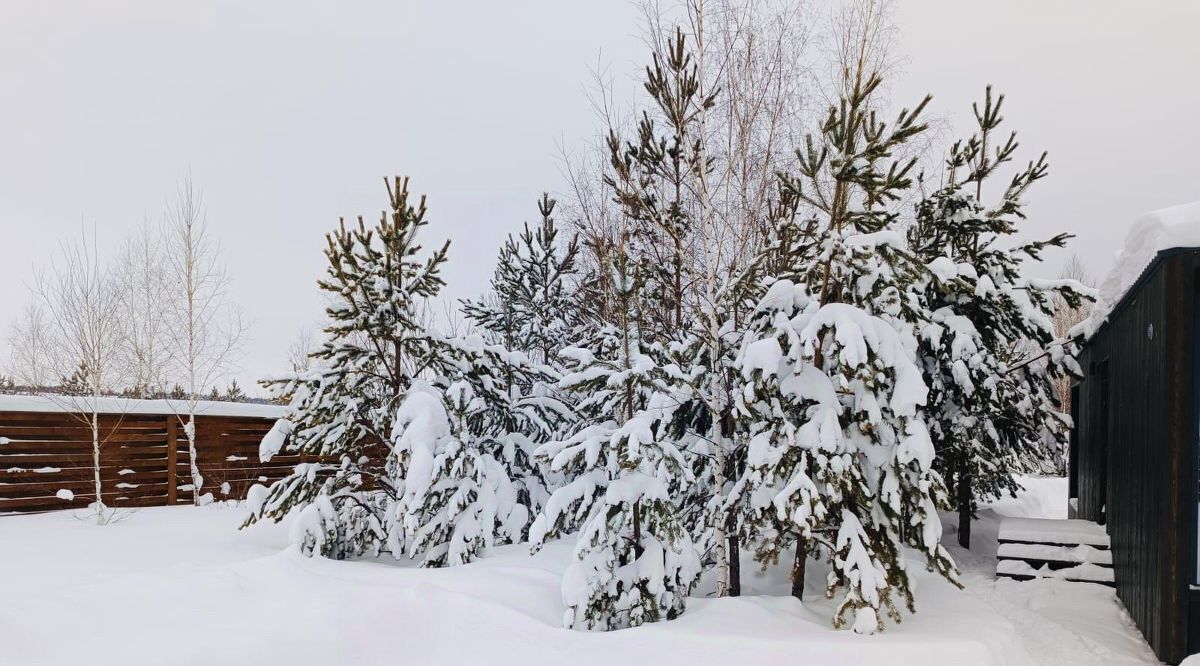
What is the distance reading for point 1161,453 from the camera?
4797 millimetres

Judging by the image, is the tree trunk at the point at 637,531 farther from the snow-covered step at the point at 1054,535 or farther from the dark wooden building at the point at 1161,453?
the snow-covered step at the point at 1054,535

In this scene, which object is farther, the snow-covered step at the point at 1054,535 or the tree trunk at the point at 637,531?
the snow-covered step at the point at 1054,535

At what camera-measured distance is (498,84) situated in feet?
46.2

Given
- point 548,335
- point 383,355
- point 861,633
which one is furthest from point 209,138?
point 861,633

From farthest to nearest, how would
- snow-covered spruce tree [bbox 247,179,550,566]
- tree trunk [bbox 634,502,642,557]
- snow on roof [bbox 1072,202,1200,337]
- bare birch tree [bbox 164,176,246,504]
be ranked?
bare birch tree [bbox 164,176,246,504], snow-covered spruce tree [bbox 247,179,550,566], tree trunk [bbox 634,502,642,557], snow on roof [bbox 1072,202,1200,337]

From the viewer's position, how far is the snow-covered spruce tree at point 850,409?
186 inches

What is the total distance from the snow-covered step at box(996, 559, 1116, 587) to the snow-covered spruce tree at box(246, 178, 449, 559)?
6116 mm

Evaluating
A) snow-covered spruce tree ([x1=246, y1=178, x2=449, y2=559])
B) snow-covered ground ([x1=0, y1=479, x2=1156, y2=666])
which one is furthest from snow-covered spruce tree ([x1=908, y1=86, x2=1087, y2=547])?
snow-covered spruce tree ([x1=246, y1=178, x2=449, y2=559])

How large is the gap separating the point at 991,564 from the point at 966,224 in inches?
159

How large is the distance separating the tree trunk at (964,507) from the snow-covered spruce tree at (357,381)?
258 inches

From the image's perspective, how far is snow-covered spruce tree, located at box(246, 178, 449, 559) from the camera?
22.6ft

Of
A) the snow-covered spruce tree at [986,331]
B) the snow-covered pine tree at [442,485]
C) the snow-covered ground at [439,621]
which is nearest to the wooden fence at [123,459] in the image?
the snow-covered ground at [439,621]

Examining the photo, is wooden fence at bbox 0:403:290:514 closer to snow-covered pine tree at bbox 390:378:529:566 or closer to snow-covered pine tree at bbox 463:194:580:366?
snow-covered pine tree at bbox 463:194:580:366

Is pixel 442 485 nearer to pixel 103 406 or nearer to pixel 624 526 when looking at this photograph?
pixel 624 526
